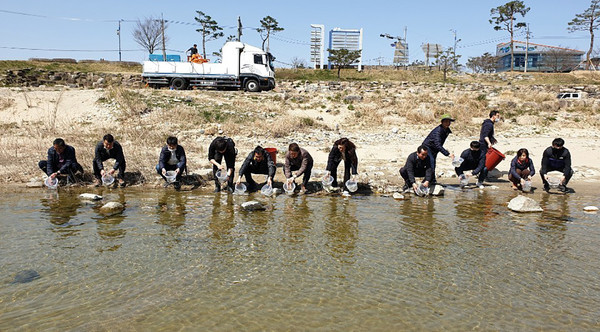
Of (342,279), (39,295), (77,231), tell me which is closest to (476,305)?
(342,279)

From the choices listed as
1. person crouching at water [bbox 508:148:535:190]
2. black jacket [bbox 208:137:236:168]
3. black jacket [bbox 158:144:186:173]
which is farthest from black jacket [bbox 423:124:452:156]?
black jacket [bbox 158:144:186:173]

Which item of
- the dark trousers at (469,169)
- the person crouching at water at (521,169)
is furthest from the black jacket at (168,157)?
the person crouching at water at (521,169)

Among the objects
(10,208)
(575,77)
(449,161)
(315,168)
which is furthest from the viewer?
(575,77)

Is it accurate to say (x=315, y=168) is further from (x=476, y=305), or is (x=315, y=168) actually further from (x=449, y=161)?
(x=476, y=305)

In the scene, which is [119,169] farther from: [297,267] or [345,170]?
[297,267]

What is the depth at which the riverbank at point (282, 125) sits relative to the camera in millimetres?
9445

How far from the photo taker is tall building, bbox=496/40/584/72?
1734 inches

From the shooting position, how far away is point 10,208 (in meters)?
6.50

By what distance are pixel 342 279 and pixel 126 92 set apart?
15.0 m

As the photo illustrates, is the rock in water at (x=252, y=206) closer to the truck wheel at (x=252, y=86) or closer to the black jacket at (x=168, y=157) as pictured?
the black jacket at (x=168, y=157)

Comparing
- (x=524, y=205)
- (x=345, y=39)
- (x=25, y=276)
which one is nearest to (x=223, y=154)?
(x=25, y=276)

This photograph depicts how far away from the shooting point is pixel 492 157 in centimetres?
840

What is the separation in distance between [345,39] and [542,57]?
83.5ft

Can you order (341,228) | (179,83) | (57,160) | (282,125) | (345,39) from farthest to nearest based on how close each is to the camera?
1. (345,39)
2. (179,83)
3. (282,125)
4. (57,160)
5. (341,228)
